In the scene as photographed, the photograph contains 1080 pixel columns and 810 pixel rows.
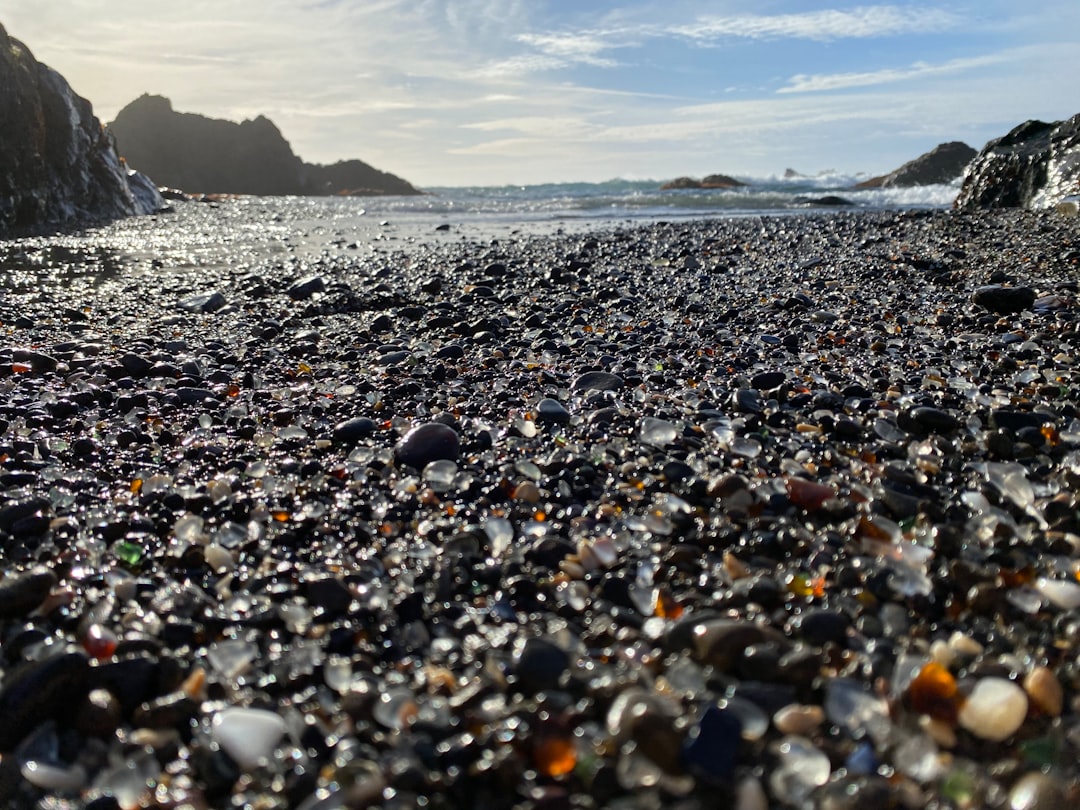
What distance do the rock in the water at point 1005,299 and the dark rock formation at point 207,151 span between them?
77.2 m

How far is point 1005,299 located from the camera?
4.91 metres

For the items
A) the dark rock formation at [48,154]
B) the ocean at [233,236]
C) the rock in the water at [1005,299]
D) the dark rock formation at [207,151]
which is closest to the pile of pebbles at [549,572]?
the rock in the water at [1005,299]

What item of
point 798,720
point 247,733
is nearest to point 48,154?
point 247,733

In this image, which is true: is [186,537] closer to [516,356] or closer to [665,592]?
[665,592]

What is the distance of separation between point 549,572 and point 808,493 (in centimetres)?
94

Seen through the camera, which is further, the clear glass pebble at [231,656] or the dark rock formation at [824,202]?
the dark rock formation at [824,202]

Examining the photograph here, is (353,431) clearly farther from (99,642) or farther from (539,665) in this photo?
(539,665)

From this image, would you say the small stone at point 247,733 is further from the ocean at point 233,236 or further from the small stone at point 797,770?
the ocean at point 233,236

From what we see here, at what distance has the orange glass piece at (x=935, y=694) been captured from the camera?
1.47 metres

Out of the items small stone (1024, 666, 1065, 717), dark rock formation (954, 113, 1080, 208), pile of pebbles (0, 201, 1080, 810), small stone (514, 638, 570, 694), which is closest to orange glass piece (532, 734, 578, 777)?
pile of pebbles (0, 201, 1080, 810)

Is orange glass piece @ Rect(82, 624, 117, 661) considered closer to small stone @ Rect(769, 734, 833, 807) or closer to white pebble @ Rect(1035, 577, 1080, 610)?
small stone @ Rect(769, 734, 833, 807)

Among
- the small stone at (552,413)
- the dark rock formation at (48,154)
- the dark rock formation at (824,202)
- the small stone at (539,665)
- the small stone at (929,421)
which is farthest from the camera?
the dark rock formation at (824,202)

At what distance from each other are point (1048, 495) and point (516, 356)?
9.08 feet

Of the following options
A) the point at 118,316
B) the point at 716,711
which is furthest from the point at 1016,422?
the point at 118,316
